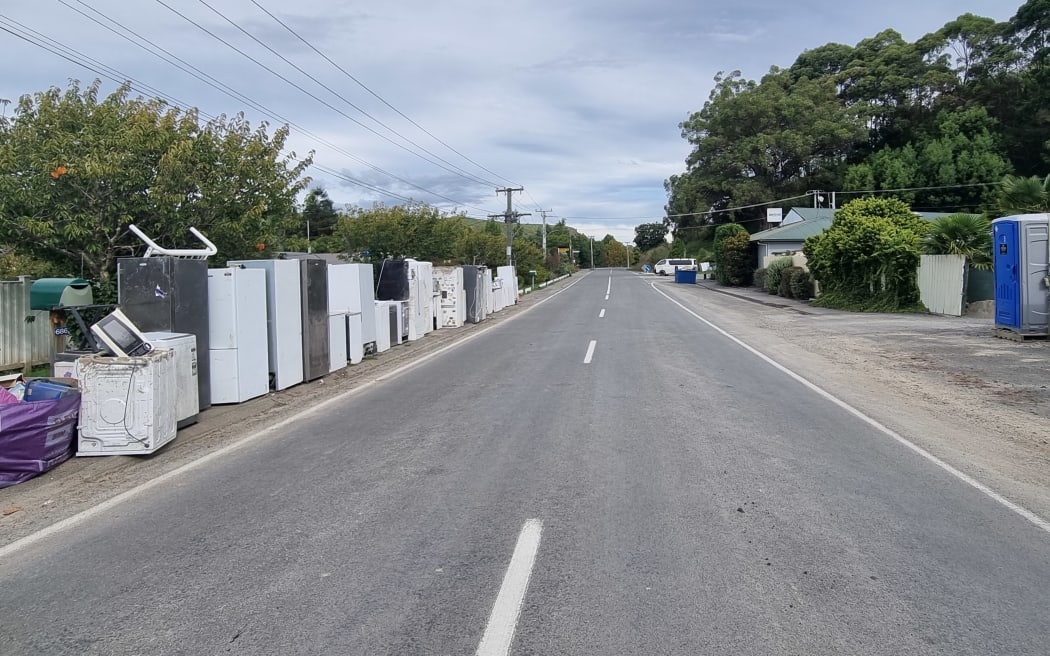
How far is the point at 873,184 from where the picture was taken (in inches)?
2511

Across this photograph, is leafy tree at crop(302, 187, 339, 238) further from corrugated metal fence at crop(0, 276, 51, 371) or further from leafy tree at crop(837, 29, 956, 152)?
corrugated metal fence at crop(0, 276, 51, 371)

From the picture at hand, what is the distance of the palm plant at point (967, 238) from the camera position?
22141 millimetres

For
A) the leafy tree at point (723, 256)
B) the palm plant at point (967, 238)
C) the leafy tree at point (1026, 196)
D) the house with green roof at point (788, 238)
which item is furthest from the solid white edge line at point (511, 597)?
the leafy tree at point (723, 256)

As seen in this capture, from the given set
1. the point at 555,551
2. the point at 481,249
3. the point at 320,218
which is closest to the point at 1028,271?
the point at 555,551

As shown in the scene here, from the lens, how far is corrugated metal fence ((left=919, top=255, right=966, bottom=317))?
2222 centimetres

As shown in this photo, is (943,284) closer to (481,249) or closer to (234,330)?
(234,330)

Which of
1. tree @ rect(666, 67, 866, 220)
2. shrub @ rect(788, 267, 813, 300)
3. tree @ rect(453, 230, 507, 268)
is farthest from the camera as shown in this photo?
tree @ rect(666, 67, 866, 220)

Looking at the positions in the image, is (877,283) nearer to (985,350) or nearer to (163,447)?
(985,350)

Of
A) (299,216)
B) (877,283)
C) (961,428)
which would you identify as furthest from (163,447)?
(877,283)

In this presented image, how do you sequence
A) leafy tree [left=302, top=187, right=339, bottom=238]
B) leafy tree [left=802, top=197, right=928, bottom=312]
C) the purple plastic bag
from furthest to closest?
1. leafy tree [left=302, top=187, right=339, bottom=238]
2. leafy tree [left=802, top=197, right=928, bottom=312]
3. the purple plastic bag

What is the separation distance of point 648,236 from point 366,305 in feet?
505

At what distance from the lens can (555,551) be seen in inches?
187

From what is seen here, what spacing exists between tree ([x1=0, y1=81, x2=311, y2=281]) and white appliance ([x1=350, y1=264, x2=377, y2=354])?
2255mm

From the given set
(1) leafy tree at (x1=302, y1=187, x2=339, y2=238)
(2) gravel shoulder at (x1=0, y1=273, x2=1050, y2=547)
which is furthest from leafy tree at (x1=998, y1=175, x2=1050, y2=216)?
(1) leafy tree at (x1=302, y1=187, x2=339, y2=238)
